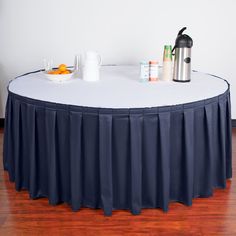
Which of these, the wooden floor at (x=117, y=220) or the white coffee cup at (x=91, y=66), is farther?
the white coffee cup at (x=91, y=66)

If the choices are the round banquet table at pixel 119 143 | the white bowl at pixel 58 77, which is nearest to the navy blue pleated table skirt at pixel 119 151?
the round banquet table at pixel 119 143

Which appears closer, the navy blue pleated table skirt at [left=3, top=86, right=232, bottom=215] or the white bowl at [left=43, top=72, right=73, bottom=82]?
the navy blue pleated table skirt at [left=3, top=86, right=232, bottom=215]

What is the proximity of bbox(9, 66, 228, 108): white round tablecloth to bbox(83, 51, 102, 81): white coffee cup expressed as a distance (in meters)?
0.05

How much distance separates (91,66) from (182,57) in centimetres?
65

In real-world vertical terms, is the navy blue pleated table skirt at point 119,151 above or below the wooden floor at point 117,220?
above

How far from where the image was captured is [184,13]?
A: 3582mm

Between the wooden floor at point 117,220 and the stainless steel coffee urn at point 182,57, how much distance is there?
2.83 ft

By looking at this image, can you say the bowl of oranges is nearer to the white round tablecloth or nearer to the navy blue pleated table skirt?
the white round tablecloth

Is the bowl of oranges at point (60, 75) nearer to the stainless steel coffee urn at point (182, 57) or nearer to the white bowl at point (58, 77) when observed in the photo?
the white bowl at point (58, 77)

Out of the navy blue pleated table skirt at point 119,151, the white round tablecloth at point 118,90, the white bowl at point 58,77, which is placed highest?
the white bowl at point 58,77

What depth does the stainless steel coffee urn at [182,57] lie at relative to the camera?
8.39 feet

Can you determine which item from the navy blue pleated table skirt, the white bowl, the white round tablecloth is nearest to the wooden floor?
the navy blue pleated table skirt

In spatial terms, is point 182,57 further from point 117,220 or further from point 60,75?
point 117,220

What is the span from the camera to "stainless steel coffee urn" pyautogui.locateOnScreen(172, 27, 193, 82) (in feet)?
8.39
